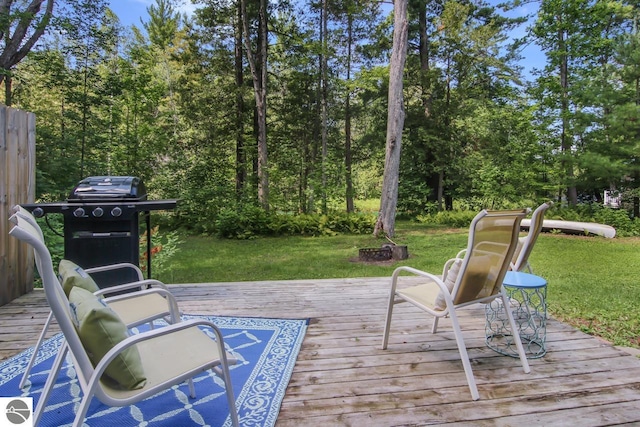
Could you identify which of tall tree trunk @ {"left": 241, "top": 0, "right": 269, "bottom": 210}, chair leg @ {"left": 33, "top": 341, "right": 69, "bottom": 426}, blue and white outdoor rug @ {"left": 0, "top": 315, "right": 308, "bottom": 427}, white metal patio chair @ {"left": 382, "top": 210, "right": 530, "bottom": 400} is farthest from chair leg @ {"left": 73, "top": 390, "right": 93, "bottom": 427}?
tall tree trunk @ {"left": 241, "top": 0, "right": 269, "bottom": 210}

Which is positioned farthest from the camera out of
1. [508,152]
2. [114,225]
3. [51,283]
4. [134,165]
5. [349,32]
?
[349,32]

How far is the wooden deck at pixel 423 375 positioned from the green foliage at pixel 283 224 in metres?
5.98

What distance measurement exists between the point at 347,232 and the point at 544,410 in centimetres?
817

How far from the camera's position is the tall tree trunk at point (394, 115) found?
7.45 metres

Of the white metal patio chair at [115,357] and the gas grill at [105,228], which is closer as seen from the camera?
the white metal patio chair at [115,357]

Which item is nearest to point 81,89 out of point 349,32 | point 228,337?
point 228,337

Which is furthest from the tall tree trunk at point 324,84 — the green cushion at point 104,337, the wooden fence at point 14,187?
the green cushion at point 104,337

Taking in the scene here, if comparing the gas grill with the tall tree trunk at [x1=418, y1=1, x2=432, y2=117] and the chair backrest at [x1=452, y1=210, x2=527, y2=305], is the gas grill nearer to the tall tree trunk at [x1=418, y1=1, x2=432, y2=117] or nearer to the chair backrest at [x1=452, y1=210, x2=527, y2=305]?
the chair backrest at [x1=452, y1=210, x2=527, y2=305]

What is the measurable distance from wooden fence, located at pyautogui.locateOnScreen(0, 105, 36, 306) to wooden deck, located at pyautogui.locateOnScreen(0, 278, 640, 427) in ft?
1.00

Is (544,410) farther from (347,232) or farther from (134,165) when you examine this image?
(134,165)

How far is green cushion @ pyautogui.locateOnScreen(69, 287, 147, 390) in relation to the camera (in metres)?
1.14

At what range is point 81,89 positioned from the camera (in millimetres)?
6891

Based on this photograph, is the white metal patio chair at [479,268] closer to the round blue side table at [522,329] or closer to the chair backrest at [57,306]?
the round blue side table at [522,329]

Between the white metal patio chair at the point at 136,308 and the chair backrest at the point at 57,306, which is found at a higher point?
the chair backrest at the point at 57,306
